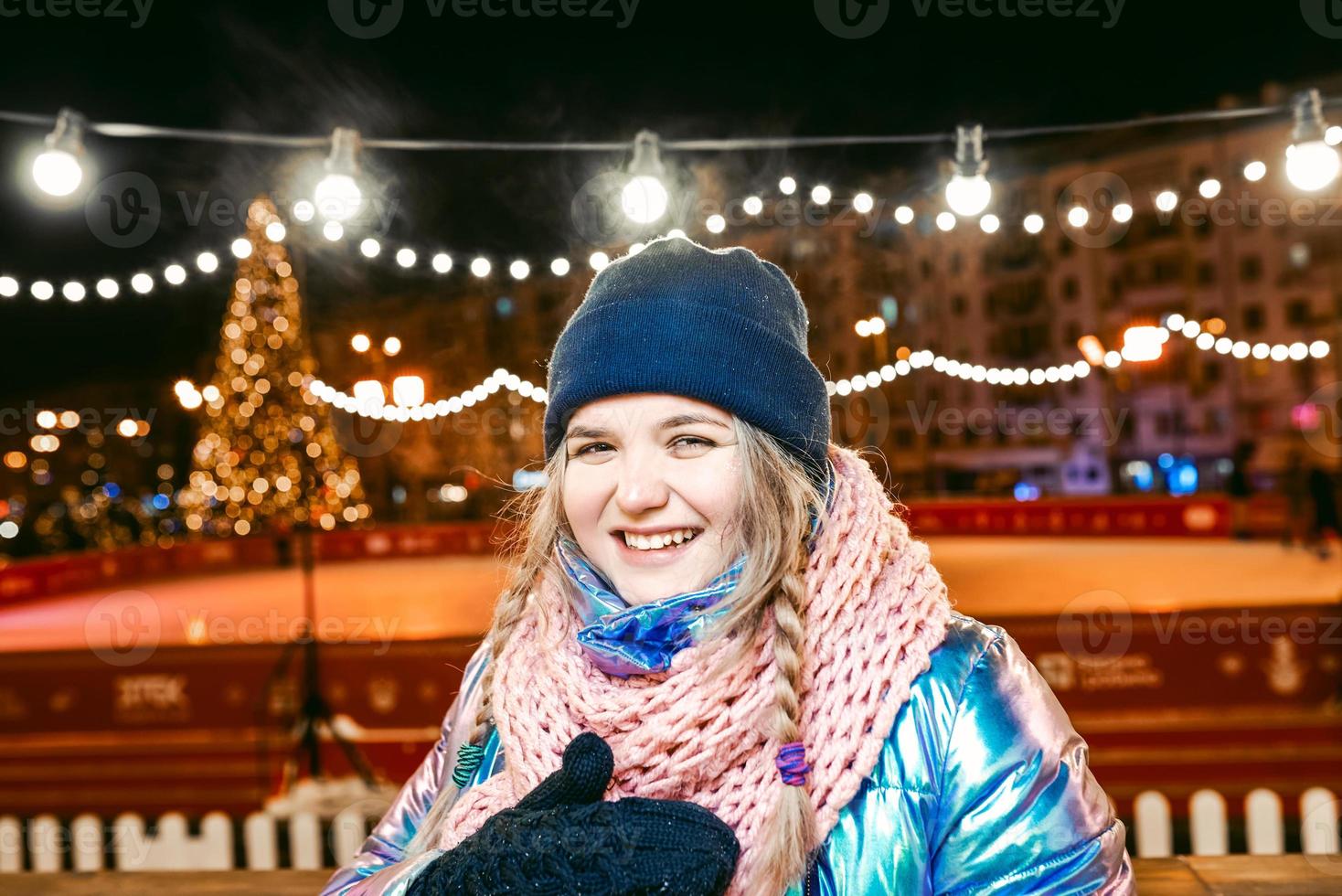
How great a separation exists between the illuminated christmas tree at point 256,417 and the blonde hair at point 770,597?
Answer: 66.0ft

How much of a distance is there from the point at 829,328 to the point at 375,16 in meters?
33.2

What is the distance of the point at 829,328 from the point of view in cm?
3712

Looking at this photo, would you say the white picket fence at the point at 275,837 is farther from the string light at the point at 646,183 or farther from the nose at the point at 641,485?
the nose at the point at 641,485

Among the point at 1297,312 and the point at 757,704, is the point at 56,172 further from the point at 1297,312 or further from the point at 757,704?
the point at 1297,312

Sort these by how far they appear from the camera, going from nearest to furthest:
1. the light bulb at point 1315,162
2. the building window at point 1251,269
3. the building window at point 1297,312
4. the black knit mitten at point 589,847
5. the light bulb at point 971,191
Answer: the black knit mitten at point 589,847 → the light bulb at point 1315,162 → the light bulb at point 971,191 → the building window at point 1297,312 → the building window at point 1251,269

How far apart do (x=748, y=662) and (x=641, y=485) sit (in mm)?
281

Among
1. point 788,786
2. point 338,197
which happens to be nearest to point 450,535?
point 338,197

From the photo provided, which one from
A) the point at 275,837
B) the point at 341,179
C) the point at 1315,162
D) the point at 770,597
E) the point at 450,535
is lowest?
the point at 275,837

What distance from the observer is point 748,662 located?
3.84 ft

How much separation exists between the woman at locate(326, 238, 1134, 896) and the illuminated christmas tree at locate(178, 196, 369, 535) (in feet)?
66.6

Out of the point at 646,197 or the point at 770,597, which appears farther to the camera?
the point at 646,197

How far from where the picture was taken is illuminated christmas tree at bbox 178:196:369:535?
20.2 m

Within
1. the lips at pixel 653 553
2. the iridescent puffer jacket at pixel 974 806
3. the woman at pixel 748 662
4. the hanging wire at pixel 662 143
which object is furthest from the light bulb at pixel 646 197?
the iridescent puffer jacket at pixel 974 806

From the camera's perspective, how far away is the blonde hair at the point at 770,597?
1.07 meters
